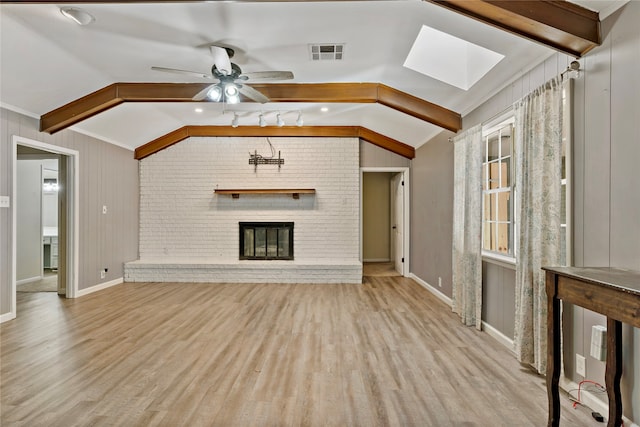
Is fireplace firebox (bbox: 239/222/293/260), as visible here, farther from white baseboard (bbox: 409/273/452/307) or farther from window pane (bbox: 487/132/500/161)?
window pane (bbox: 487/132/500/161)

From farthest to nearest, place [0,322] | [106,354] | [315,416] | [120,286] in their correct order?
[120,286] → [0,322] → [106,354] → [315,416]

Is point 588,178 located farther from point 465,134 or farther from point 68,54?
point 68,54

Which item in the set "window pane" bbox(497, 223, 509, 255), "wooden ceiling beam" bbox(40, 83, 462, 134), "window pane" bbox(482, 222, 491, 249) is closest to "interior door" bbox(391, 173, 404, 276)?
"wooden ceiling beam" bbox(40, 83, 462, 134)

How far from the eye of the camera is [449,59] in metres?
3.31

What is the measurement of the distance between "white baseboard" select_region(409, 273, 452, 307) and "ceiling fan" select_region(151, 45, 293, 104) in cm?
345

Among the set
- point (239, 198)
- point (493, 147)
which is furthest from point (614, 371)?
point (239, 198)

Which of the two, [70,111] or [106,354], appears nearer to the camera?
[106,354]

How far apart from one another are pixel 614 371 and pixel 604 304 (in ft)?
1.40

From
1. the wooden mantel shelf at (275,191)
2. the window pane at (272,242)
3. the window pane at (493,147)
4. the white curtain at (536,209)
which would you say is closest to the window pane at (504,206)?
the window pane at (493,147)

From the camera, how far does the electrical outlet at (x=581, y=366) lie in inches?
82.4

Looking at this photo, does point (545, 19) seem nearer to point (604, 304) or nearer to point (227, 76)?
point (604, 304)

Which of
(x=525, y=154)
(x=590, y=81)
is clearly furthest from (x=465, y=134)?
(x=590, y=81)

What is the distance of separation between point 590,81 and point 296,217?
4.82 meters

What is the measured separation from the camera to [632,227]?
1753mm
